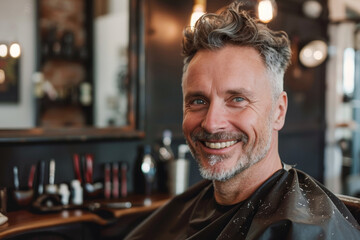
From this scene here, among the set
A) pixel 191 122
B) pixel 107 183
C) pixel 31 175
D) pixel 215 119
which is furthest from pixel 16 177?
pixel 215 119

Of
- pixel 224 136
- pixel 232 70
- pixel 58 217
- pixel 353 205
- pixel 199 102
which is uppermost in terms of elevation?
pixel 232 70

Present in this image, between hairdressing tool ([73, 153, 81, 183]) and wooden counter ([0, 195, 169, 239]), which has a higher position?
hairdressing tool ([73, 153, 81, 183])

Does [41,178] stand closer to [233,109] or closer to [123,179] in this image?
[123,179]

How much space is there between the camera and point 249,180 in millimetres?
1372

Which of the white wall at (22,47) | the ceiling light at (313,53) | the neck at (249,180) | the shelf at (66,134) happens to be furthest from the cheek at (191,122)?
the ceiling light at (313,53)

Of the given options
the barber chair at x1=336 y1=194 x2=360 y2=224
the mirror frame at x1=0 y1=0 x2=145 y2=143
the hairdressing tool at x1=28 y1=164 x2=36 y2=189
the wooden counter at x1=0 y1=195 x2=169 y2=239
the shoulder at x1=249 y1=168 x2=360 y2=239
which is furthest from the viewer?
the mirror frame at x1=0 y1=0 x2=145 y2=143

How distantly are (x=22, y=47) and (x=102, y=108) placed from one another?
0.77 meters

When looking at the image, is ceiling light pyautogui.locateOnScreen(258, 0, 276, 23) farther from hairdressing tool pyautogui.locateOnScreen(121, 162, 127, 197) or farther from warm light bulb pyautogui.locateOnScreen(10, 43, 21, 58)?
warm light bulb pyautogui.locateOnScreen(10, 43, 21, 58)

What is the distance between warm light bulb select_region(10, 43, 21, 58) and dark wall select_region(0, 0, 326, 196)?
0.66 metres

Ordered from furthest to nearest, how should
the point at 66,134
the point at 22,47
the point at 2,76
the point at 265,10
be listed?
the point at 265,10 < the point at 22,47 < the point at 2,76 < the point at 66,134

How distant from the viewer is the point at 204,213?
153cm

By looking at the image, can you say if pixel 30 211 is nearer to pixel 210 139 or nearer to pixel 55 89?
pixel 210 139

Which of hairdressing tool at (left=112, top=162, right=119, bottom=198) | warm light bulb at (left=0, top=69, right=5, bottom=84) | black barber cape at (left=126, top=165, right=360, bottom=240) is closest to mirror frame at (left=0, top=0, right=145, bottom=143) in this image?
hairdressing tool at (left=112, top=162, right=119, bottom=198)

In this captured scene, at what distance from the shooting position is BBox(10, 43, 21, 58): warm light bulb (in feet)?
8.25
